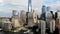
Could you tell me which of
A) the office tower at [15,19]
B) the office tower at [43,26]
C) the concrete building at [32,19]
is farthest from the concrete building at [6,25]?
the office tower at [43,26]

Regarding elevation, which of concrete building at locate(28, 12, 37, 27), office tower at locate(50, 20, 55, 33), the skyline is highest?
the skyline

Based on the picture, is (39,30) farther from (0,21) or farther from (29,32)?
(0,21)

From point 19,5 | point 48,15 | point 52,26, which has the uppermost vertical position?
point 19,5

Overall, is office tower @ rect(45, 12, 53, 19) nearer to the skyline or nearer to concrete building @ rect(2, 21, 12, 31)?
the skyline

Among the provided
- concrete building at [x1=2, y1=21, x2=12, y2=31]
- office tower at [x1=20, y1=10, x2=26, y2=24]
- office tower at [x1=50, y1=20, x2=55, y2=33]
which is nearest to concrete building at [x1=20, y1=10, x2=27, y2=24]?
office tower at [x1=20, y1=10, x2=26, y2=24]

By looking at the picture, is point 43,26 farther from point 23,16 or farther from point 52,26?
point 23,16

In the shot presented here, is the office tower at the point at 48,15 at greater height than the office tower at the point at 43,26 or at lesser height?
greater

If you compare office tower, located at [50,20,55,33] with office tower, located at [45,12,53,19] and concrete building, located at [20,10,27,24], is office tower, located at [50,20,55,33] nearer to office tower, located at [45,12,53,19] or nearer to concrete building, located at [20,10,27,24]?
office tower, located at [45,12,53,19]

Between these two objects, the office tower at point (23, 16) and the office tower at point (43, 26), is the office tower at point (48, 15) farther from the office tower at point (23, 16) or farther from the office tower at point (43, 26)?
the office tower at point (23, 16)

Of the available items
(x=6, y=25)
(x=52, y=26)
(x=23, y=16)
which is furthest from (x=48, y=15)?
(x=6, y=25)

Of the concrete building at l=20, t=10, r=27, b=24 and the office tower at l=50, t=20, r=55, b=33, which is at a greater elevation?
the concrete building at l=20, t=10, r=27, b=24

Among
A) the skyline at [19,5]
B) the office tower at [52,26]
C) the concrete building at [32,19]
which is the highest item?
the skyline at [19,5]

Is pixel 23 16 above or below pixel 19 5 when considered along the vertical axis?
below
